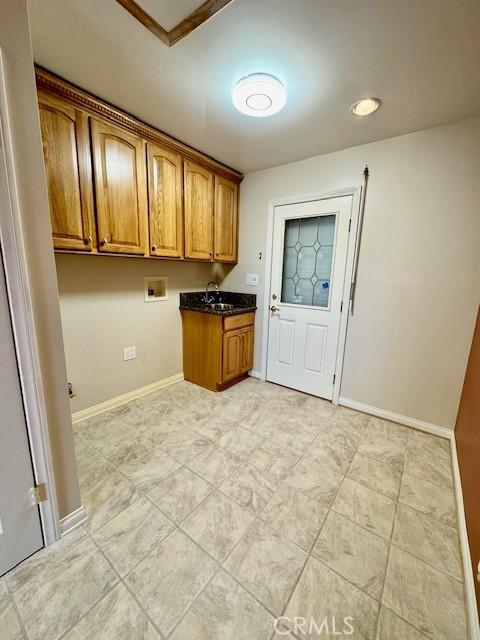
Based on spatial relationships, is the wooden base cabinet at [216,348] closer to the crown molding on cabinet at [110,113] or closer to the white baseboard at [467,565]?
the crown molding on cabinet at [110,113]

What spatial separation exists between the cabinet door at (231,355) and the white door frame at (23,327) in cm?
166

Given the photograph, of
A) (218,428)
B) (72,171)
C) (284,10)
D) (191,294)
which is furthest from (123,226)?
(218,428)

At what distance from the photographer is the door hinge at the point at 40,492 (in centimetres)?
109

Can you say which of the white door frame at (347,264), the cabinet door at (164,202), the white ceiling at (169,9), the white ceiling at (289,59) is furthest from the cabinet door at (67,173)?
the white door frame at (347,264)

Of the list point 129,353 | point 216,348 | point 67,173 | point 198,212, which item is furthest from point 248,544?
point 198,212

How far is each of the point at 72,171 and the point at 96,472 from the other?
1916 mm

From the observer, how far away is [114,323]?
2266mm

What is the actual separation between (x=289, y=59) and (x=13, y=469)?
2.30 metres

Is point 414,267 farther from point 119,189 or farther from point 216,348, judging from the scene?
point 119,189

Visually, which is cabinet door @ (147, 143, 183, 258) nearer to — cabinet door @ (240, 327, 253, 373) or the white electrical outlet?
the white electrical outlet

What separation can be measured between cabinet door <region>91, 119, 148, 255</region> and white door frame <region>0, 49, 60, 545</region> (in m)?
0.93

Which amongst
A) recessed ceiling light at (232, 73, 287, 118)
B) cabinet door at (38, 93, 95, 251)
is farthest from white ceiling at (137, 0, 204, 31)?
cabinet door at (38, 93, 95, 251)

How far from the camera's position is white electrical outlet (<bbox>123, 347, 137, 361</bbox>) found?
7.82 feet

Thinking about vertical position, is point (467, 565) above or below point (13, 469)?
below
